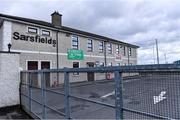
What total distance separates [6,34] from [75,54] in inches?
297

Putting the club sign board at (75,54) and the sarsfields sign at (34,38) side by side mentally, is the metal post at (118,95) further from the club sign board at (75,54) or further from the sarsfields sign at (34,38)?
the club sign board at (75,54)

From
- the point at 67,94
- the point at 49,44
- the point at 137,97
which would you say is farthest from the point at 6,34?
the point at 137,97

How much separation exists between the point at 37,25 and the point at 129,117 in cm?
1458

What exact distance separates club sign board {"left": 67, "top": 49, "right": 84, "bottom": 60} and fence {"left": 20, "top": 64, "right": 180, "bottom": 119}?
14.1 metres

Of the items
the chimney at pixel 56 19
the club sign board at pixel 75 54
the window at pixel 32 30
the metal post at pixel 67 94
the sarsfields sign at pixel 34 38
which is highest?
the chimney at pixel 56 19

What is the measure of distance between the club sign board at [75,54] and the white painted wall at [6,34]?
6342mm

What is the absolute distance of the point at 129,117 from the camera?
2422 mm

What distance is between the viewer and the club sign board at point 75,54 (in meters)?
18.9

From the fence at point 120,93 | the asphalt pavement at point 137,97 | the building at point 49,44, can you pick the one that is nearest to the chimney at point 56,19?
the building at point 49,44

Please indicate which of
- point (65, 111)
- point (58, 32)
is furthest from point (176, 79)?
point (58, 32)

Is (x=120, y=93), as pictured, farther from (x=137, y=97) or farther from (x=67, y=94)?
(x=67, y=94)

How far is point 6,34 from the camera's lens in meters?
13.7

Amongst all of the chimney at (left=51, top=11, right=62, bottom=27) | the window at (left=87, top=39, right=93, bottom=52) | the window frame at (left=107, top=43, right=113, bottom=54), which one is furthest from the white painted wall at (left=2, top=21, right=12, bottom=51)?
the window frame at (left=107, top=43, right=113, bottom=54)

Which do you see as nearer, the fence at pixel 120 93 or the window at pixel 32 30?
the fence at pixel 120 93
